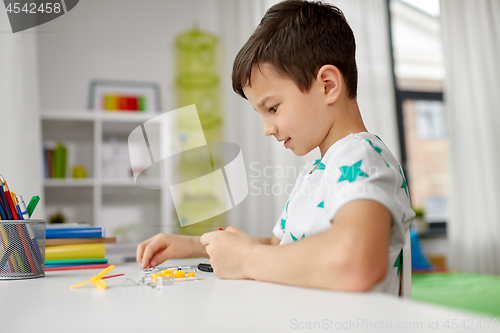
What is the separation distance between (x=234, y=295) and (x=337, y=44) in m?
0.48

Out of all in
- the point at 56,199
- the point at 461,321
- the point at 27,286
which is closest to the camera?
the point at 461,321

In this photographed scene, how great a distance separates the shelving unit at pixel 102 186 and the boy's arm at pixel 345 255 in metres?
2.10

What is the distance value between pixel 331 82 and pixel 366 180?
0.79 feet

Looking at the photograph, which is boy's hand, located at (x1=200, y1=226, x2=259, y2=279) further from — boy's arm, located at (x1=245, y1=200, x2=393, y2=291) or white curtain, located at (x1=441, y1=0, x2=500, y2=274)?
white curtain, located at (x1=441, y1=0, x2=500, y2=274)

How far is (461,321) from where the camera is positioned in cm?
28

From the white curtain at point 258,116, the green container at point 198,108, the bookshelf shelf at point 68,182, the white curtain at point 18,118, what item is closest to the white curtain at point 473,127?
the white curtain at point 258,116

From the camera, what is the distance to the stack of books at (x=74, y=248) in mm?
820

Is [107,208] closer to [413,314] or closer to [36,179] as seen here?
[36,179]

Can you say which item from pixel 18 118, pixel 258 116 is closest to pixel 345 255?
pixel 18 118

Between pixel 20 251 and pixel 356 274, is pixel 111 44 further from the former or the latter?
pixel 356 274

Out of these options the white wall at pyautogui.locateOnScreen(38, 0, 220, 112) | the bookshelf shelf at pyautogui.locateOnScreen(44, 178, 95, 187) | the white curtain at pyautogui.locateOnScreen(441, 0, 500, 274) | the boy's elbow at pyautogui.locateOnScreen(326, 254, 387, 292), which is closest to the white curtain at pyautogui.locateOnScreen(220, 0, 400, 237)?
the white wall at pyautogui.locateOnScreen(38, 0, 220, 112)

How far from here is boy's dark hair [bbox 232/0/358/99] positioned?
68 centimetres

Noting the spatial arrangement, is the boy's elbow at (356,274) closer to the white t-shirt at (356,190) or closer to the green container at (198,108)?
the white t-shirt at (356,190)

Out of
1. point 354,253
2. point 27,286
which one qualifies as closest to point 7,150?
point 27,286
